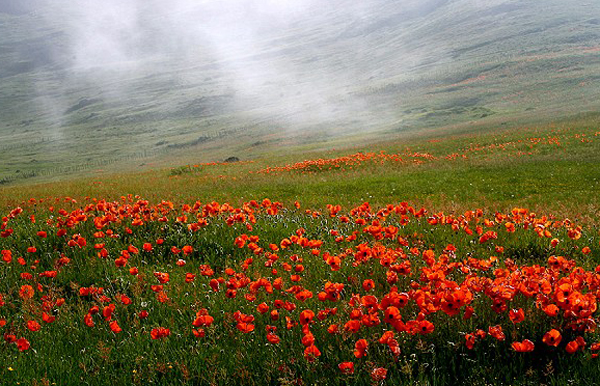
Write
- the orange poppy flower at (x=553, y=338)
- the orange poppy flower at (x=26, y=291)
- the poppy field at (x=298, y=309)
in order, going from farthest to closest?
the orange poppy flower at (x=26, y=291) < the poppy field at (x=298, y=309) < the orange poppy flower at (x=553, y=338)

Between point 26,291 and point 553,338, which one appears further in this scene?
point 26,291

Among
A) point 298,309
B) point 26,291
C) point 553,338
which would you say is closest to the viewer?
point 553,338

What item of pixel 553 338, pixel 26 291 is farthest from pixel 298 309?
pixel 26 291

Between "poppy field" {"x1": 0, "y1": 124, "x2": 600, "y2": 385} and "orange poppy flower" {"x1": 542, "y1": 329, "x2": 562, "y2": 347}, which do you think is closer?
"orange poppy flower" {"x1": 542, "y1": 329, "x2": 562, "y2": 347}

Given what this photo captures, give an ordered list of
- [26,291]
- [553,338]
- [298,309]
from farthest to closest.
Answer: [26,291]
[298,309]
[553,338]

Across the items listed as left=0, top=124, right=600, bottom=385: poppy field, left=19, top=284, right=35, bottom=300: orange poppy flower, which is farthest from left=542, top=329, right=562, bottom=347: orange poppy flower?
left=19, top=284, right=35, bottom=300: orange poppy flower

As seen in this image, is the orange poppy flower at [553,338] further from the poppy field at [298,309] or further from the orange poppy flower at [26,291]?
the orange poppy flower at [26,291]

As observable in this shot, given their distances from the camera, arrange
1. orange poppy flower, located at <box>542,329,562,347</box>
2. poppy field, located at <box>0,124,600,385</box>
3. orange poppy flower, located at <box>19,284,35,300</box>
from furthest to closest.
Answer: orange poppy flower, located at <box>19,284,35,300</box> → poppy field, located at <box>0,124,600,385</box> → orange poppy flower, located at <box>542,329,562,347</box>

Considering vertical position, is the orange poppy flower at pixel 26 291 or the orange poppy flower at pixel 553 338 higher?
the orange poppy flower at pixel 26 291

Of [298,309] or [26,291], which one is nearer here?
[298,309]

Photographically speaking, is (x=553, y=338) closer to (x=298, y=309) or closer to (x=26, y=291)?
(x=298, y=309)

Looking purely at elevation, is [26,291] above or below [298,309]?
above

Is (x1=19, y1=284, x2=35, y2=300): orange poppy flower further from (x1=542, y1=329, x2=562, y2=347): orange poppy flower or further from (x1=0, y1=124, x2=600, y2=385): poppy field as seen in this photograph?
(x1=542, y1=329, x2=562, y2=347): orange poppy flower

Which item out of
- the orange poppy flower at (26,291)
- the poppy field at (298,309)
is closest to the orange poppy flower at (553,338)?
the poppy field at (298,309)
